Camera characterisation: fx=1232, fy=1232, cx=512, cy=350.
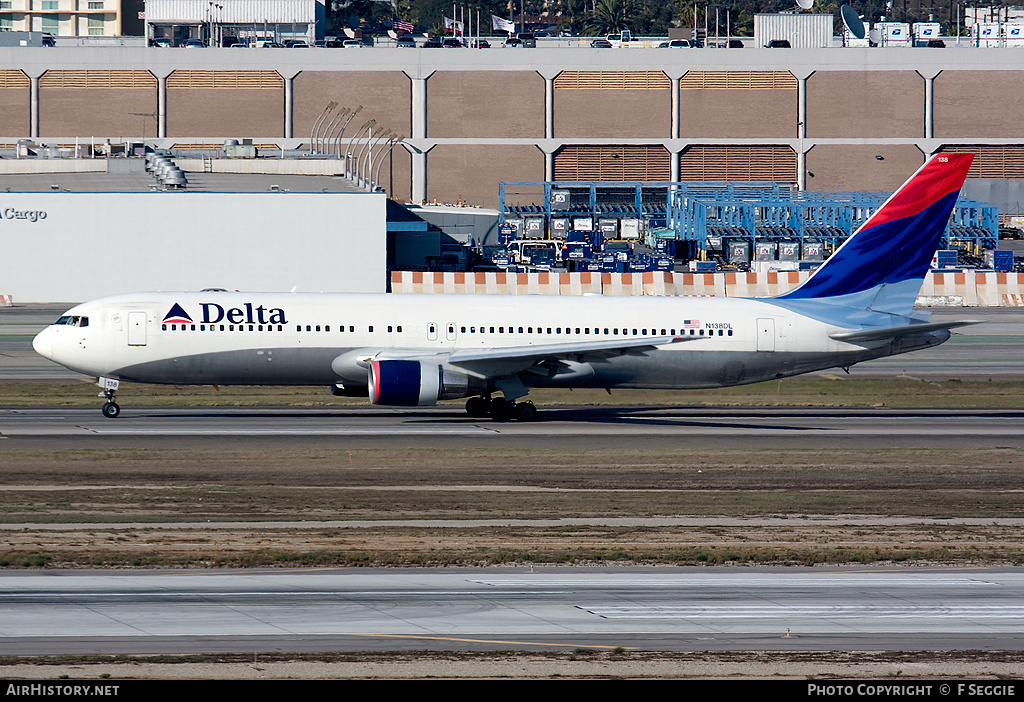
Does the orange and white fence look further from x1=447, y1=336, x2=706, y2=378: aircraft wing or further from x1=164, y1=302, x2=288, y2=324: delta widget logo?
x1=164, y1=302, x2=288, y2=324: delta widget logo

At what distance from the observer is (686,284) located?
79812mm

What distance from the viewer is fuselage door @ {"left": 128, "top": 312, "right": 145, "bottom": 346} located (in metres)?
38.5

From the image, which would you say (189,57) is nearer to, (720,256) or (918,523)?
(720,256)

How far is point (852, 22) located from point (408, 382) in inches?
4727

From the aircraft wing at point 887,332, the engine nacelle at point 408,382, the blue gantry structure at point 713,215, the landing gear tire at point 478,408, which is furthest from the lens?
the blue gantry structure at point 713,215

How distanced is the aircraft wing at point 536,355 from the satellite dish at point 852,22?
113 meters

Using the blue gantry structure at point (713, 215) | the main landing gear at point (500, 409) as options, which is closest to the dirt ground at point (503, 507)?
the main landing gear at point (500, 409)

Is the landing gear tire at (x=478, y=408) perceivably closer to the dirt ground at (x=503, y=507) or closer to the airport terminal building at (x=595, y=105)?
the dirt ground at (x=503, y=507)

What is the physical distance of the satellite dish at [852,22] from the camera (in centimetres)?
14175

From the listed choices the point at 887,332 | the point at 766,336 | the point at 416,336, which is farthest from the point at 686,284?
the point at 416,336

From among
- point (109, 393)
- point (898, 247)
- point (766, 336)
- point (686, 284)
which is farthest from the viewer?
point (686, 284)

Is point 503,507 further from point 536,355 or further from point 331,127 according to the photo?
point 331,127

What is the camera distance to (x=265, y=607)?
19344 millimetres

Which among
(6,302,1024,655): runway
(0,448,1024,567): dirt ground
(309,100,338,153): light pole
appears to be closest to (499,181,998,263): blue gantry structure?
(309,100,338,153): light pole
